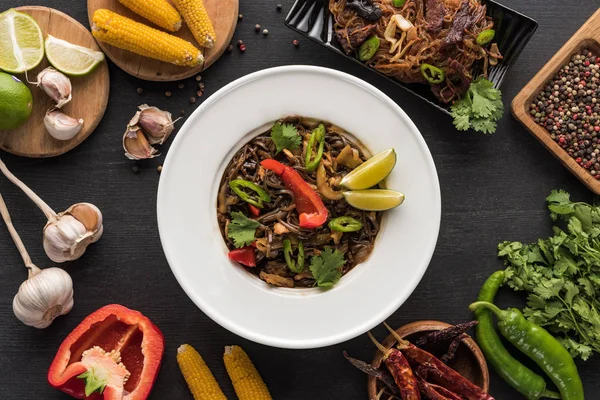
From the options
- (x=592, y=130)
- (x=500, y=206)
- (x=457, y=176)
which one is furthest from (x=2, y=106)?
(x=592, y=130)

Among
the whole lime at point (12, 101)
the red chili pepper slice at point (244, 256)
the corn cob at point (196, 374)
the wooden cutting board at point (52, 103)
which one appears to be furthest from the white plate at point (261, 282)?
the whole lime at point (12, 101)

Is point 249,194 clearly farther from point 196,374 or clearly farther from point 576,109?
point 576,109

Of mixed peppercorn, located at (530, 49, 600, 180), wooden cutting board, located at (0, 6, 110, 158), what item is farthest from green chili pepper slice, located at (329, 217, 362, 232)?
wooden cutting board, located at (0, 6, 110, 158)

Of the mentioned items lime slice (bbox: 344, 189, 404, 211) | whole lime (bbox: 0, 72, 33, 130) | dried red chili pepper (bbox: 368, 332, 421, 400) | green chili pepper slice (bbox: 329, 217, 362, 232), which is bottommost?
dried red chili pepper (bbox: 368, 332, 421, 400)

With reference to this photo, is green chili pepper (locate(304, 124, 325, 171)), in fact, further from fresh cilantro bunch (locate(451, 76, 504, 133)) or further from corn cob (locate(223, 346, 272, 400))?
corn cob (locate(223, 346, 272, 400))

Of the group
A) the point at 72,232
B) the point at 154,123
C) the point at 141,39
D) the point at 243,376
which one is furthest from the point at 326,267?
the point at 141,39

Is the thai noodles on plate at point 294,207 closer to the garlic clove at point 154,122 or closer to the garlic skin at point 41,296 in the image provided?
the garlic clove at point 154,122
